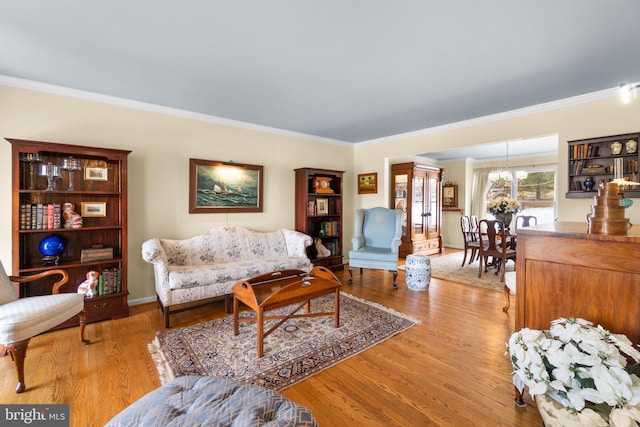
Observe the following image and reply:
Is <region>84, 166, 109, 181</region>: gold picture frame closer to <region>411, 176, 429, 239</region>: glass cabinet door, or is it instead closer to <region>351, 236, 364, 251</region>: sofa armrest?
<region>351, 236, 364, 251</region>: sofa armrest

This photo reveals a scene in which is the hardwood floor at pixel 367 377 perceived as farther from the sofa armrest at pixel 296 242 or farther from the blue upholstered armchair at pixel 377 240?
the sofa armrest at pixel 296 242

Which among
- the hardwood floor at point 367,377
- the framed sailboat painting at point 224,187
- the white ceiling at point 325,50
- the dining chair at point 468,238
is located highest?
the white ceiling at point 325,50

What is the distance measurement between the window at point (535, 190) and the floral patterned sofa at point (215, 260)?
5160 millimetres

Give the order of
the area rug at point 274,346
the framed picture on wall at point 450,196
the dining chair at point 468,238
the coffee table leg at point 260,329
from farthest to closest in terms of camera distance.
Result: the framed picture on wall at point 450,196 < the dining chair at point 468,238 < the coffee table leg at point 260,329 < the area rug at point 274,346

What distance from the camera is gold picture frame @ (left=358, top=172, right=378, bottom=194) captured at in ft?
17.3

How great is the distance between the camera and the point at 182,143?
143 inches

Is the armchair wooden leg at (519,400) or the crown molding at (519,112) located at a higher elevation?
the crown molding at (519,112)

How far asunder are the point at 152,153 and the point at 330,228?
2889 mm

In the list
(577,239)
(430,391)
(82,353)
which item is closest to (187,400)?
(430,391)

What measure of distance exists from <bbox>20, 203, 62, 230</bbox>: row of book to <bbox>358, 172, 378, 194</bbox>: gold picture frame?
4433mm

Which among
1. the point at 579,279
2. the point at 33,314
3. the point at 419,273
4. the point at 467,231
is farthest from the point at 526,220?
the point at 33,314

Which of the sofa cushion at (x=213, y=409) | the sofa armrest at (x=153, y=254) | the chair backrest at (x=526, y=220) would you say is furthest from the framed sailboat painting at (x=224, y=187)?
the chair backrest at (x=526, y=220)

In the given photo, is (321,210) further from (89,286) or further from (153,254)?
(89,286)

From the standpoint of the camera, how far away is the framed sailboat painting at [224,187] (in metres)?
3.71
